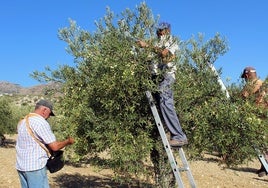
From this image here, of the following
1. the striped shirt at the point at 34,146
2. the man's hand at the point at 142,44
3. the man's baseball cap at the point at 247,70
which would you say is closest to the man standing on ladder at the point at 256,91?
the man's baseball cap at the point at 247,70

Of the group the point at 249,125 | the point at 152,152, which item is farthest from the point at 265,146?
the point at 152,152

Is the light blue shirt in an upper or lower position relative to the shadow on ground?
upper

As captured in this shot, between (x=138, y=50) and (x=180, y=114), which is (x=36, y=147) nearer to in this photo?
(x=138, y=50)

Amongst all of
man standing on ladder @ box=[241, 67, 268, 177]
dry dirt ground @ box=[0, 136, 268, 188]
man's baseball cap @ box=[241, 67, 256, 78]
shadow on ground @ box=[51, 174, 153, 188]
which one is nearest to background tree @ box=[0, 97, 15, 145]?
dry dirt ground @ box=[0, 136, 268, 188]

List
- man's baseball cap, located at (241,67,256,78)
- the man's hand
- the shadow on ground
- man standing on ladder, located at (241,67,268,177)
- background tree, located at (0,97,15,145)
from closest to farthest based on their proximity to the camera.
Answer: the man's hand
man standing on ladder, located at (241,67,268,177)
man's baseball cap, located at (241,67,256,78)
the shadow on ground
background tree, located at (0,97,15,145)

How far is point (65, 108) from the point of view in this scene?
36.4 ft

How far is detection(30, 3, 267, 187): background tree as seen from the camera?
8.45m

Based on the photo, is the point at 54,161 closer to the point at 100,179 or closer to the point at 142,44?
the point at 142,44

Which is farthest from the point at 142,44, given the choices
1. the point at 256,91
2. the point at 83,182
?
the point at 83,182

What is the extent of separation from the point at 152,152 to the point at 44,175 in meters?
3.44

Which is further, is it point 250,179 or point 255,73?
point 250,179

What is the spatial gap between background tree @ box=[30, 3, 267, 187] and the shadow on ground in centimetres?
456

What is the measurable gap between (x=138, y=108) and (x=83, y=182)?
786cm

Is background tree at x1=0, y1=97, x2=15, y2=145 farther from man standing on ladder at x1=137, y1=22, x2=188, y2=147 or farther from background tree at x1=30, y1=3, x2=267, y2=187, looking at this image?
man standing on ladder at x1=137, y1=22, x2=188, y2=147
